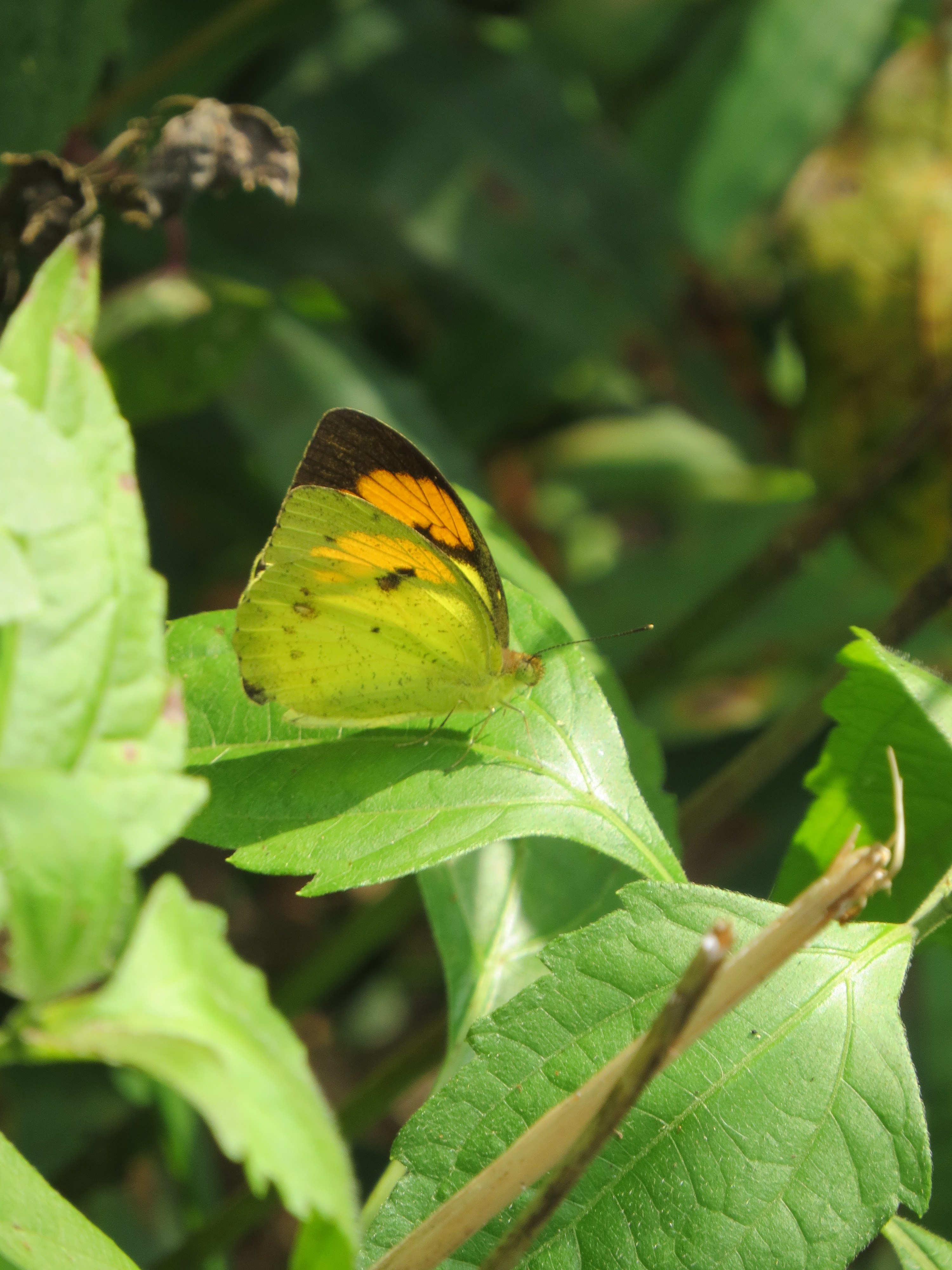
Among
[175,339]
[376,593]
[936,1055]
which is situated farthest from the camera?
[936,1055]

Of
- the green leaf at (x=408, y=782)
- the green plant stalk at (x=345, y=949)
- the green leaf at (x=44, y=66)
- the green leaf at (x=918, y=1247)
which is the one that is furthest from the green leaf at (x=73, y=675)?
the green plant stalk at (x=345, y=949)

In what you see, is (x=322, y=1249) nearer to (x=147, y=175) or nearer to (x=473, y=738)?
(x=473, y=738)

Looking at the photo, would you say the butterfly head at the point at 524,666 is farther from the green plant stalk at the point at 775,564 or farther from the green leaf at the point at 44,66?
the green leaf at the point at 44,66

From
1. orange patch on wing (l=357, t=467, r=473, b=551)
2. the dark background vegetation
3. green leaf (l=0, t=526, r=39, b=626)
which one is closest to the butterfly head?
orange patch on wing (l=357, t=467, r=473, b=551)

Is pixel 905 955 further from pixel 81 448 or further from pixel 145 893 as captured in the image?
pixel 145 893

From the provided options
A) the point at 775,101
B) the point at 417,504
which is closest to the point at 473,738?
the point at 417,504

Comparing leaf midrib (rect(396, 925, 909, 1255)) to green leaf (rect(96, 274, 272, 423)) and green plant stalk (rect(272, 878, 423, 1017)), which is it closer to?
green plant stalk (rect(272, 878, 423, 1017))
